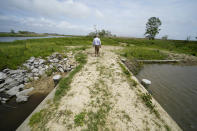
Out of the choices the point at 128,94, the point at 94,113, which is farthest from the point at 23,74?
the point at 128,94

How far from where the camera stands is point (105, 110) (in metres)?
2.42

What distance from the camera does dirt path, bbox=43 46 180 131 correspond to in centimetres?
201

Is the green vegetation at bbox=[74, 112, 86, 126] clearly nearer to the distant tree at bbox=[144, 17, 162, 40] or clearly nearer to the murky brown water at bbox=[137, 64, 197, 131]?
the murky brown water at bbox=[137, 64, 197, 131]

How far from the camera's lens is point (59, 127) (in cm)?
193

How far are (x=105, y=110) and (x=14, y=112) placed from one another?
3.84 m

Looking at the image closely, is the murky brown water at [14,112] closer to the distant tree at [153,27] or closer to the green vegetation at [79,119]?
the green vegetation at [79,119]

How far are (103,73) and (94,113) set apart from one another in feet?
8.24

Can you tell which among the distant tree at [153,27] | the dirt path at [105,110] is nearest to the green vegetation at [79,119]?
the dirt path at [105,110]

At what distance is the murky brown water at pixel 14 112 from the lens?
2760 mm

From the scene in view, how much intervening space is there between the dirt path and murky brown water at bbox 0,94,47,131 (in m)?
1.92

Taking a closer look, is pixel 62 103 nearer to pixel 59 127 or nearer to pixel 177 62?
pixel 59 127

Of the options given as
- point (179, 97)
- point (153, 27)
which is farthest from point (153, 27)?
point (179, 97)

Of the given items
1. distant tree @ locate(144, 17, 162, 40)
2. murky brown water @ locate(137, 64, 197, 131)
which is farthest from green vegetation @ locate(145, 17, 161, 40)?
murky brown water @ locate(137, 64, 197, 131)

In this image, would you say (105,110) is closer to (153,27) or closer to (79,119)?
(79,119)
